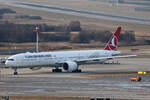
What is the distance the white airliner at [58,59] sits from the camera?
7288 centimetres

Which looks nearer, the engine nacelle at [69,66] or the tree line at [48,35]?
the engine nacelle at [69,66]

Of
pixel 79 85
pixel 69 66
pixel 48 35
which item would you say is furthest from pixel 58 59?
pixel 48 35

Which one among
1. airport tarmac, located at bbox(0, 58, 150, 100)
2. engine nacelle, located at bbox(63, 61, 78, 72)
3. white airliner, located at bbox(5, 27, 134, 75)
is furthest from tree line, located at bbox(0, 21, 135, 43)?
airport tarmac, located at bbox(0, 58, 150, 100)

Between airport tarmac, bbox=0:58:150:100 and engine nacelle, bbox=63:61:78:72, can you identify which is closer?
airport tarmac, bbox=0:58:150:100

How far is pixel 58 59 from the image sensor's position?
77000 mm

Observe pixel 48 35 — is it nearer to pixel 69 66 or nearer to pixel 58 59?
pixel 58 59

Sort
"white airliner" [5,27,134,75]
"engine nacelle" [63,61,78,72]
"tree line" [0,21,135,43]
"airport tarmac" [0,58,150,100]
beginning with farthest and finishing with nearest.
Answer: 1. "tree line" [0,21,135,43]
2. "engine nacelle" [63,61,78,72]
3. "white airliner" [5,27,134,75]
4. "airport tarmac" [0,58,150,100]

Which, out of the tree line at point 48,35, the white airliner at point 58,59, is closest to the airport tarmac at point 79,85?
the white airliner at point 58,59

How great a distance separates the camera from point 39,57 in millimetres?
74500

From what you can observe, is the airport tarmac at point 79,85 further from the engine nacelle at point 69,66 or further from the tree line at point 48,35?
the tree line at point 48,35

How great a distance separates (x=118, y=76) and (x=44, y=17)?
116m

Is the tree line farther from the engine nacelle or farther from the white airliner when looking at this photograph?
the engine nacelle

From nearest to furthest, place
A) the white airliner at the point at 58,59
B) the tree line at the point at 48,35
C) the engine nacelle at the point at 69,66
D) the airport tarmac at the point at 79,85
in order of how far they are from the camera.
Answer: the airport tarmac at the point at 79,85, the white airliner at the point at 58,59, the engine nacelle at the point at 69,66, the tree line at the point at 48,35

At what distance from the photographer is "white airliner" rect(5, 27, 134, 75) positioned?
72875 millimetres
